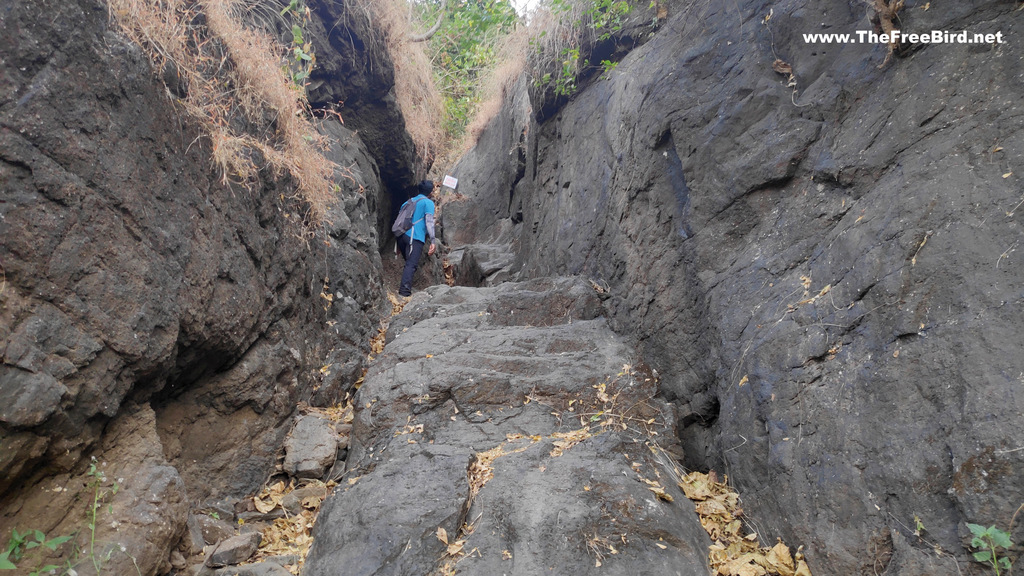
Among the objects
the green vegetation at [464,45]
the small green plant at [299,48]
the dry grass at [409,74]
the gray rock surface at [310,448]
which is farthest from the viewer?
the green vegetation at [464,45]

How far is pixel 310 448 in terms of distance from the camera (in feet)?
13.9

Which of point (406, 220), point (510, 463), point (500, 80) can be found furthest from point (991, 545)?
point (500, 80)

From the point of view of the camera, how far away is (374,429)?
4.27 m

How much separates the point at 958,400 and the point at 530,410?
9.17ft

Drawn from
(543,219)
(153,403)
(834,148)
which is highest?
(543,219)

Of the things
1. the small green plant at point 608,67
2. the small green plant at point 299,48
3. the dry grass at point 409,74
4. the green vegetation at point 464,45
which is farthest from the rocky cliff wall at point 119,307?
the green vegetation at point 464,45

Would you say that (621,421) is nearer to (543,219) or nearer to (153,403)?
(153,403)

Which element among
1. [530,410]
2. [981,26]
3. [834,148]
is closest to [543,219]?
[530,410]

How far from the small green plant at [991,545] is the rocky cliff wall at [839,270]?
0.04 m

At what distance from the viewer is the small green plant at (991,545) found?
2027mm

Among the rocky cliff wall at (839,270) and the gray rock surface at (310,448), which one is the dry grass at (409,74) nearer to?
the rocky cliff wall at (839,270)

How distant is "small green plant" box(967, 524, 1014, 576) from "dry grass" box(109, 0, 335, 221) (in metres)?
4.90

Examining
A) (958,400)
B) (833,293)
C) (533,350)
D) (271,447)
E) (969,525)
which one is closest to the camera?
(969,525)

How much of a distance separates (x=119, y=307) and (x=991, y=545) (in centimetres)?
434
